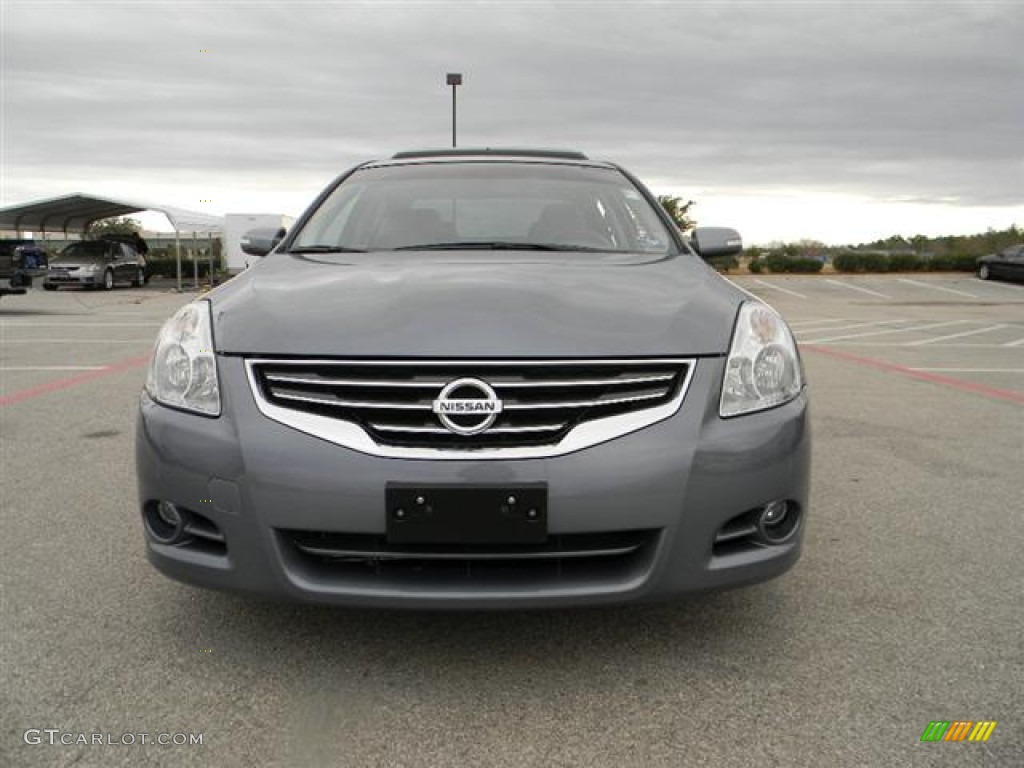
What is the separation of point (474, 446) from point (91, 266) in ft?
82.7

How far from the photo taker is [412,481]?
2.12 m

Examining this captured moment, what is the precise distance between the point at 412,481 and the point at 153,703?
0.86 meters

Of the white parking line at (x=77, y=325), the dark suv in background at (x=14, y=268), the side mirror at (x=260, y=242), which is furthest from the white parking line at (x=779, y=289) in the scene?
the side mirror at (x=260, y=242)

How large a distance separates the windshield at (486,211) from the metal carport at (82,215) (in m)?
21.8

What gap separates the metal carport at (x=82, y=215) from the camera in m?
24.5

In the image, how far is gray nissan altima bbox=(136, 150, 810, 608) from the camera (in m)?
2.14

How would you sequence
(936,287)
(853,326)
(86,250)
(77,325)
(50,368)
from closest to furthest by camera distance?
(50,368) → (77,325) → (853,326) → (86,250) → (936,287)

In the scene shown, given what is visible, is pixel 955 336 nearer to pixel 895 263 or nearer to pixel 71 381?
pixel 71 381

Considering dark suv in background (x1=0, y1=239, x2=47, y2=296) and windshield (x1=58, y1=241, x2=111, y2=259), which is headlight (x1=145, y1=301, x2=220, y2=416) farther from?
windshield (x1=58, y1=241, x2=111, y2=259)

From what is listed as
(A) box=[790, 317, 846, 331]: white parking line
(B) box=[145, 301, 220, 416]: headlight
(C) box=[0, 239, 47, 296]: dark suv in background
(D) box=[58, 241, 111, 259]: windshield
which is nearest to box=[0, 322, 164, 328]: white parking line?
(C) box=[0, 239, 47, 296]: dark suv in background

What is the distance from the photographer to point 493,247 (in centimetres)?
321

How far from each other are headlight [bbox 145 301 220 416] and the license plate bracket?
58 cm

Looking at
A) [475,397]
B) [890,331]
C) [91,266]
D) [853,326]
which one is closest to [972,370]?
[890,331]

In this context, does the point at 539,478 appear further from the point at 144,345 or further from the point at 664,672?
the point at 144,345
